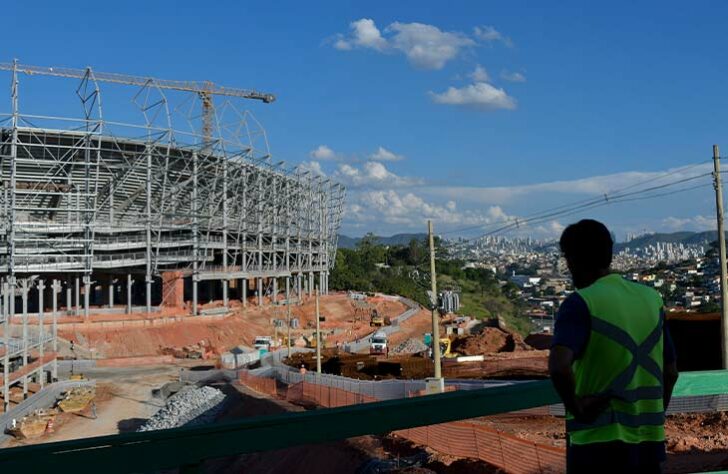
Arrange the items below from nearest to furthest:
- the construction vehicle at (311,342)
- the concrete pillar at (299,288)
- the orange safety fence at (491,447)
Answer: the orange safety fence at (491,447)
the construction vehicle at (311,342)
the concrete pillar at (299,288)

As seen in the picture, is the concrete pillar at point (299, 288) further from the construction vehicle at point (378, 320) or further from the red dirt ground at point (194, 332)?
the construction vehicle at point (378, 320)

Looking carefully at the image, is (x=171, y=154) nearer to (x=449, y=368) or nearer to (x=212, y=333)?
(x=212, y=333)

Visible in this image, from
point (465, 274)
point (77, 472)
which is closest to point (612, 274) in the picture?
point (77, 472)

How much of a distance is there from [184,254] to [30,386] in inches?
1012

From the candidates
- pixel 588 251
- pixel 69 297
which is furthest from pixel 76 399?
pixel 588 251

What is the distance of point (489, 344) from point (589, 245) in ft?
122

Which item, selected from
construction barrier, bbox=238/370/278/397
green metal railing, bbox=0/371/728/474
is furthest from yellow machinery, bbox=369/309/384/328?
green metal railing, bbox=0/371/728/474

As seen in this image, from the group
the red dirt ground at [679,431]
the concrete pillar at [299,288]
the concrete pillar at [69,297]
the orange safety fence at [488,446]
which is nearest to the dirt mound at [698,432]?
the red dirt ground at [679,431]

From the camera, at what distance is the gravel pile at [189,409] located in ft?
81.7

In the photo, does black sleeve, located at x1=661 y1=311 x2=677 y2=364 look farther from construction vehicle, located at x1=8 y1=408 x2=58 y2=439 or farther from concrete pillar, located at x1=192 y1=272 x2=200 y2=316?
concrete pillar, located at x1=192 y1=272 x2=200 y2=316

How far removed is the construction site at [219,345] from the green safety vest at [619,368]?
25.1 inches

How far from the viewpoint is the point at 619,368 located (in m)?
2.08

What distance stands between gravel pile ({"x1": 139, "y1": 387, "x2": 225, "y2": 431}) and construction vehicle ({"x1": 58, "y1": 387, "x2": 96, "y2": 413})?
10.3 ft

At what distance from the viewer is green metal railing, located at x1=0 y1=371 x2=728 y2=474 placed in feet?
6.65
